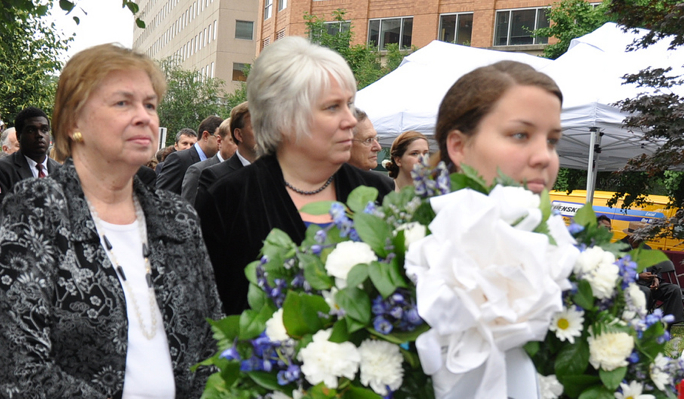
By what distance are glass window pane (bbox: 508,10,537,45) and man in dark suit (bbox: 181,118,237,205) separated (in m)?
24.8

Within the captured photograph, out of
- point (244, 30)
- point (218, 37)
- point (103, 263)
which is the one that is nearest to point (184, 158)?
point (103, 263)

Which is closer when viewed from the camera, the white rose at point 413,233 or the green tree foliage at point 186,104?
the white rose at point 413,233

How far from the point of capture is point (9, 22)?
21.6 feet

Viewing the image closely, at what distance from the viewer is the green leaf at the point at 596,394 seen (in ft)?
4.74

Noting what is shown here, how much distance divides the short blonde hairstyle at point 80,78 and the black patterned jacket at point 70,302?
139 millimetres

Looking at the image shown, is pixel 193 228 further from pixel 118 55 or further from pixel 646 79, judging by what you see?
pixel 646 79

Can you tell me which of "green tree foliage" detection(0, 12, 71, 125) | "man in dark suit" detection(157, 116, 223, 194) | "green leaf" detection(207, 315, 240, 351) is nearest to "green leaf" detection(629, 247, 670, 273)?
"green leaf" detection(207, 315, 240, 351)

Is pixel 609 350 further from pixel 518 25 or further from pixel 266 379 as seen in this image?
pixel 518 25

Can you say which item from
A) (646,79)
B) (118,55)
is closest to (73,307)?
(118,55)

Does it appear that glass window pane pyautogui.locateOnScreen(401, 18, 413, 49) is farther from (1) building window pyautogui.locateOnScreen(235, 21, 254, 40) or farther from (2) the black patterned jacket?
(2) the black patterned jacket

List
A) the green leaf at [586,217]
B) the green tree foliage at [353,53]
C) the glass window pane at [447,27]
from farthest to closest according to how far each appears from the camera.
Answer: the glass window pane at [447,27], the green tree foliage at [353,53], the green leaf at [586,217]

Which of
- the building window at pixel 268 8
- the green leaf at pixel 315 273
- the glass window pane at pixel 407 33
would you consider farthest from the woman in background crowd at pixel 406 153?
the building window at pixel 268 8

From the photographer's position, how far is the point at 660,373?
1.53 meters

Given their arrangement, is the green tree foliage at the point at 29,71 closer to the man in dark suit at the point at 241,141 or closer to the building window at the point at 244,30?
the man in dark suit at the point at 241,141
